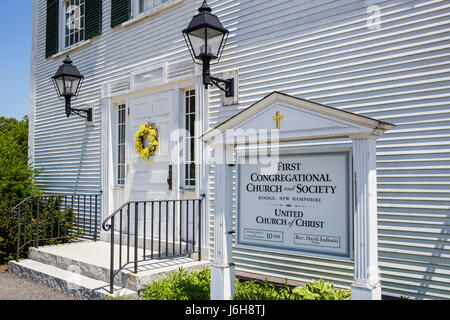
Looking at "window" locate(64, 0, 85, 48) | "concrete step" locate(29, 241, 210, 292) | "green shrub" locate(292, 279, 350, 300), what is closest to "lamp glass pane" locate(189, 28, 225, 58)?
"concrete step" locate(29, 241, 210, 292)

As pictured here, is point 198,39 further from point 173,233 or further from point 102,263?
point 102,263

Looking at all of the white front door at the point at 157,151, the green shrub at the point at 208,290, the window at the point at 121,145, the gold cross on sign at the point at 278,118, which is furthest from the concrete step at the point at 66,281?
the gold cross on sign at the point at 278,118

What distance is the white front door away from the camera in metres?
6.10

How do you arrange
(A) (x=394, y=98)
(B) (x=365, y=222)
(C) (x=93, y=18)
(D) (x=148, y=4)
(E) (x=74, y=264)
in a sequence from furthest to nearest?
(C) (x=93, y=18) < (D) (x=148, y=4) < (E) (x=74, y=264) < (A) (x=394, y=98) < (B) (x=365, y=222)

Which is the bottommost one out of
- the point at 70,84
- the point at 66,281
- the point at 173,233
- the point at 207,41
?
the point at 66,281

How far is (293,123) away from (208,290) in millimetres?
2196

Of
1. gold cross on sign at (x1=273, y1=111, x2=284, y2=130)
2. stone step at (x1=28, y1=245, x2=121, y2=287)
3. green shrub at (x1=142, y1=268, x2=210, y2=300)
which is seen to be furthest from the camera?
stone step at (x1=28, y1=245, x2=121, y2=287)

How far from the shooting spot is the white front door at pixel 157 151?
20.0ft

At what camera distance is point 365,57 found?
4066 mm

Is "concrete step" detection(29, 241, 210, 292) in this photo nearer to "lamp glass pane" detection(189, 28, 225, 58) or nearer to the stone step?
the stone step

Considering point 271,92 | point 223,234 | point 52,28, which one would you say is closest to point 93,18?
point 52,28

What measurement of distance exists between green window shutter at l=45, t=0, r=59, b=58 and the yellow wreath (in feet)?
12.8

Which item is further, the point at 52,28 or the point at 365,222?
the point at 52,28

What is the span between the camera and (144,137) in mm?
6465
